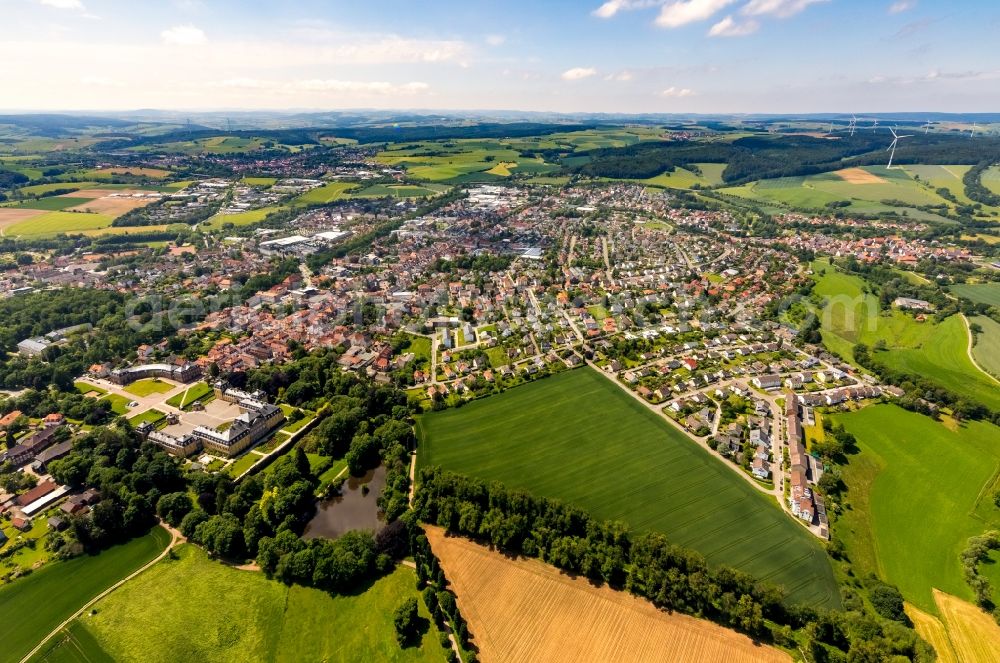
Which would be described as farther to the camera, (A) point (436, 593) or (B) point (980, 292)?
(B) point (980, 292)

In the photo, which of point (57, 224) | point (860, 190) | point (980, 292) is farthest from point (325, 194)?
point (860, 190)

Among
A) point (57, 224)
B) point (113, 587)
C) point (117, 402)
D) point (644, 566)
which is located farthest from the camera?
point (57, 224)

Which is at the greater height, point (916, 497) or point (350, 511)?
point (916, 497)

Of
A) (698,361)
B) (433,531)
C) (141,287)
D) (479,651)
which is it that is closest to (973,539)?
(698,361)

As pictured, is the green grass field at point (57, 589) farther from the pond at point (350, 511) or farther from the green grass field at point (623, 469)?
the green grass field at point (623, 469)

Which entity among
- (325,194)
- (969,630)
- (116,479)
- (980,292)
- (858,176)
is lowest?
(969,630)

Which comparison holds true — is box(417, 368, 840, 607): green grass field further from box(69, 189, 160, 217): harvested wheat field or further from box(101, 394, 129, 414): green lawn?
box(69, 189, 160, 217): harvested wheat field

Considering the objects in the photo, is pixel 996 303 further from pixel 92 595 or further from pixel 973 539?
pixel 92 595

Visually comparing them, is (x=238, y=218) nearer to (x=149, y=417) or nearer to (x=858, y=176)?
(x=149, y=417)
